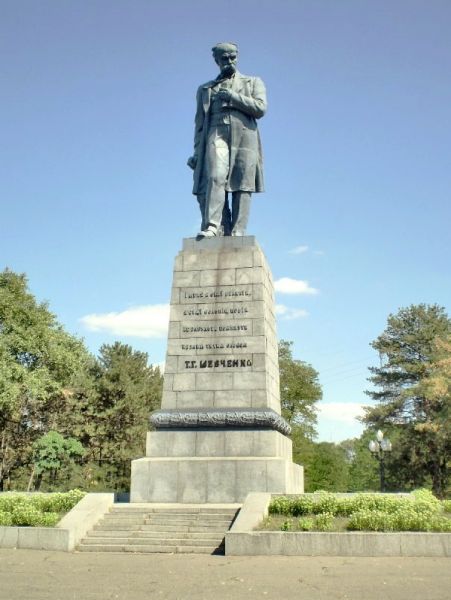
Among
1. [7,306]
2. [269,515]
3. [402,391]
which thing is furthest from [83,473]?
[269,515]

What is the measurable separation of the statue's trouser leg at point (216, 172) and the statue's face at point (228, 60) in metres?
1.55

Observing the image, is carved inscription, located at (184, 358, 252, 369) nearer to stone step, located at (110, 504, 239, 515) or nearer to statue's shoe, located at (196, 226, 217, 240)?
statue's shoe, located at (196, 226, 217, 240)

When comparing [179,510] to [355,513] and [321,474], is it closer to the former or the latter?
[355,513]

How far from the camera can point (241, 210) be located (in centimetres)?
1623

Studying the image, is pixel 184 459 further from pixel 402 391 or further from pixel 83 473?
pixel 402 391

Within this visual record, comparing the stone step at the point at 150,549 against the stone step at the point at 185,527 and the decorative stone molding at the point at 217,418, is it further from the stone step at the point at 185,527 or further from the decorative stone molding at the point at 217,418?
the decorative stone molding at the point at 217,418

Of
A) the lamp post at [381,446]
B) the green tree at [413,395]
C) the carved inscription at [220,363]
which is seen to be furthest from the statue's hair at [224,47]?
the green tree at [413,395]

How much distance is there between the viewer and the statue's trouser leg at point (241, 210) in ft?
53.1

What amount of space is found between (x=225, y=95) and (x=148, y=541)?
10.8m

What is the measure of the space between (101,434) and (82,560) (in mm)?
36384

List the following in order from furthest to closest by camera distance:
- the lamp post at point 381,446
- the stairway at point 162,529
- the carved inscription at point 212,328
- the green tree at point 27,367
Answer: the green tree at point 27,367 < the lamp post at point 381,446 < the carved inscription at point 212,328 < the stairway at point 162,529

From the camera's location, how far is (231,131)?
16188 millimetres

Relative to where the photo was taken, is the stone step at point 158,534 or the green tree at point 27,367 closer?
the stone step at point 158,534

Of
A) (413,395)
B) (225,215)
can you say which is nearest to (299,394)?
(413,395)
